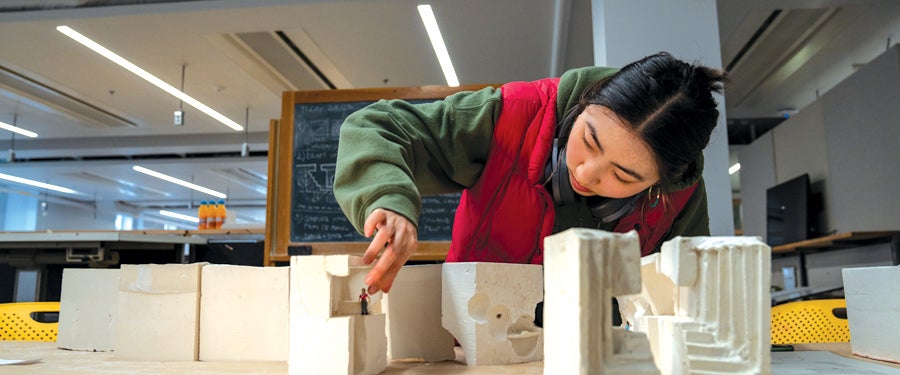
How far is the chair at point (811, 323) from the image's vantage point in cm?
172

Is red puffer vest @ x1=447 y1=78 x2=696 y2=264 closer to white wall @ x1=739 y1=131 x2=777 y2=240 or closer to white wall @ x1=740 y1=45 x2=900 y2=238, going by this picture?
white wall @ x1=740 y1=45 x2=900 y2=238

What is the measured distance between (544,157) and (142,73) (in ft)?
16.0

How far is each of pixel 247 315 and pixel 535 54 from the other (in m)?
4.09

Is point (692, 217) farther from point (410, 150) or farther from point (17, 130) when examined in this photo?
point (17, 130)

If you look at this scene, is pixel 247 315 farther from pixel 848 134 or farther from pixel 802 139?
pixel 802 139

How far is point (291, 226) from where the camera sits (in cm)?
300

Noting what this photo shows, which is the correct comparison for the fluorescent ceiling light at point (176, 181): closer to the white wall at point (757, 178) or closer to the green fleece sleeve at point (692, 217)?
the white wall at point (757, 178)

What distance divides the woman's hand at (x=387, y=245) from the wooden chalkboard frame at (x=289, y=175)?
1.94 meters

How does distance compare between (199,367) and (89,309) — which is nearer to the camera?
(199,367)

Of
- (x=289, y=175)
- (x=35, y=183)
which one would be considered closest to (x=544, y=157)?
(x=289, y=175)

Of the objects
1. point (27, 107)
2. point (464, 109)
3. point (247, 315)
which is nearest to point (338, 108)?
point (464, 109)

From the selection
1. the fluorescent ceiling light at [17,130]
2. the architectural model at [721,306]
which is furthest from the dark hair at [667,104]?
the fluorescent ceiling light at [17,130]

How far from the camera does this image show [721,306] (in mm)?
703

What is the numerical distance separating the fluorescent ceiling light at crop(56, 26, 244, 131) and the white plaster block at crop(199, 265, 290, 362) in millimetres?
4024
